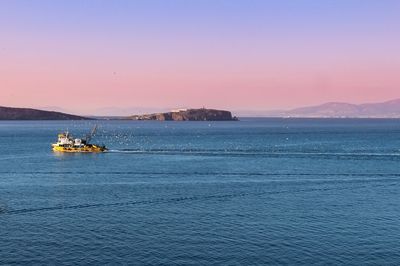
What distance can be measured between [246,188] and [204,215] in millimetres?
24775

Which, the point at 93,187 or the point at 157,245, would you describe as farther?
the point at 93,187

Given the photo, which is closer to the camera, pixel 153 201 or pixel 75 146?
pixel 153 201

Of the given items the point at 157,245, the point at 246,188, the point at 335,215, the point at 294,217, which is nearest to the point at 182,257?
the point at 157,245

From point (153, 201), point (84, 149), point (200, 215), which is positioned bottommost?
point (200, 215)

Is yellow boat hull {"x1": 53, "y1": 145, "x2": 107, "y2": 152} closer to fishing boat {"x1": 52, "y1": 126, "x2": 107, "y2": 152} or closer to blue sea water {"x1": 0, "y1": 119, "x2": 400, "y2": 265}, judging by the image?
fishing boat {"x1": 52, "y1": 126, "x2": 107, "y2": 152}

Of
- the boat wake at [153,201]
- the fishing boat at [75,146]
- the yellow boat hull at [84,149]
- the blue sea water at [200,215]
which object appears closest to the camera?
the blue sea water at [200,215]

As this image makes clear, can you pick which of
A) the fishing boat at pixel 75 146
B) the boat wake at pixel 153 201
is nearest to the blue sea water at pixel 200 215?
the boat wake at pixel 153 201

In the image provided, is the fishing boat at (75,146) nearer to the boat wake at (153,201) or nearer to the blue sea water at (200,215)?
the blue sea water at (200,215)

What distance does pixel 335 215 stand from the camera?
73.2 meters

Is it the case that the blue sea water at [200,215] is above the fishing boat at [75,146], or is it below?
below

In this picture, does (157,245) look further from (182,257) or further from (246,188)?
(246,188)

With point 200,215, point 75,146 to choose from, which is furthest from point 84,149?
point 200,215

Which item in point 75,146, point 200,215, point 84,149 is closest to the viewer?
point 200,215

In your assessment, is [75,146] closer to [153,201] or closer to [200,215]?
[153,201]
